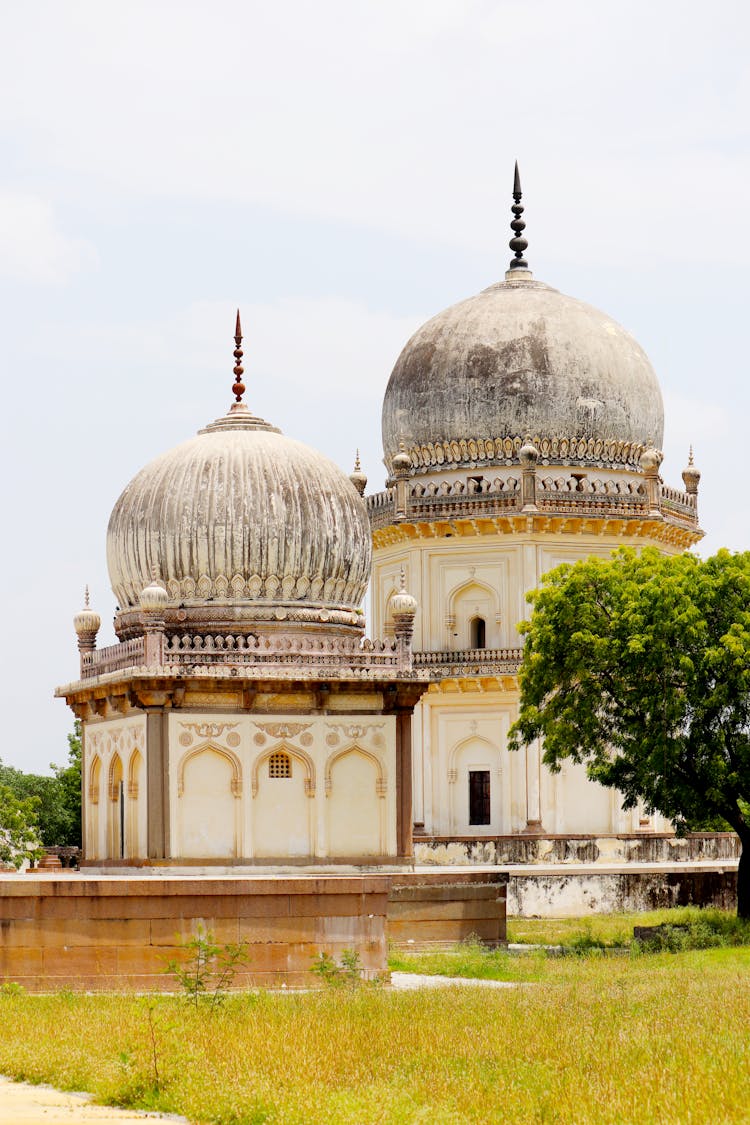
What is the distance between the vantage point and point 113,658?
3278 cm

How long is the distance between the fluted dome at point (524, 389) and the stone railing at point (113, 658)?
1606 cm

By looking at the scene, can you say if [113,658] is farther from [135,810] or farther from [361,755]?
[361,755]

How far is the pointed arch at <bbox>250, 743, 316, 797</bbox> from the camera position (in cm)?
3156

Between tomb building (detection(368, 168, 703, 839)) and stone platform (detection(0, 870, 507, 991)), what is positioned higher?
tomb building (detection(368, 168, 703, 839))

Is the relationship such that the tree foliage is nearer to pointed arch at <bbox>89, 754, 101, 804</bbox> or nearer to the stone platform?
pointed arch at <bbox>89, 754, 101, 804</bbox>

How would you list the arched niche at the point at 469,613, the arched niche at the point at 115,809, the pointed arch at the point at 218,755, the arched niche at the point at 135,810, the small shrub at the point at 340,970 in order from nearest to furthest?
the small shrub at the point at 340,970
the pointed arch at the point at 218,755
the arched niche at the point at 135,810
the arched niche at the point at 115,809
the arched niche at the point at 469,613

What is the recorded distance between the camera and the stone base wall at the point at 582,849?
44.1 metres

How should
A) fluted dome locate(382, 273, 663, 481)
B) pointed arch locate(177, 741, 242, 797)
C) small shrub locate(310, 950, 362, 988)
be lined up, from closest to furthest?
small shrub locate(310, 950, 362, 988) → pointed arch locate(177, 741, 242, 797) → fluted dome locate(382, 273, 663, 481)

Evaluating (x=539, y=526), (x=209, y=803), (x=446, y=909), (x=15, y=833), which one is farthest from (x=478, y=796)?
(x=446, y=909)

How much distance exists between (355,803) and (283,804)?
3.74ft

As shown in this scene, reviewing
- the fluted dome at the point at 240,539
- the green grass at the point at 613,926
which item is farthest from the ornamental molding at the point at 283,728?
the green grass at the point at 613,926

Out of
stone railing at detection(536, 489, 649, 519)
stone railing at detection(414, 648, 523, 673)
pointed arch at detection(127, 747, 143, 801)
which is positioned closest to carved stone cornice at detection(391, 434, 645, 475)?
stone railing at detection(536, 489, 649, 519)

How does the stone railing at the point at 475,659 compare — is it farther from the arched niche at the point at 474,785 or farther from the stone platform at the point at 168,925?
the stone platform at the point at 168,925

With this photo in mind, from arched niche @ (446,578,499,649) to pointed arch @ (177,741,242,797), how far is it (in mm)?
16418
